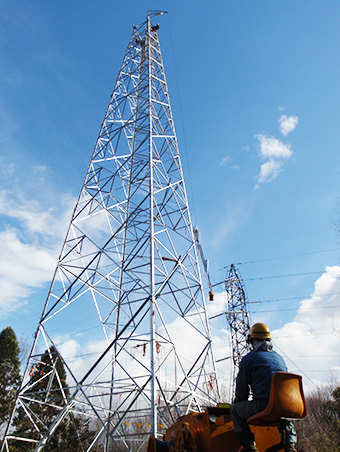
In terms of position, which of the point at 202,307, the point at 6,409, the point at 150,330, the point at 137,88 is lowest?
the point at 6,409

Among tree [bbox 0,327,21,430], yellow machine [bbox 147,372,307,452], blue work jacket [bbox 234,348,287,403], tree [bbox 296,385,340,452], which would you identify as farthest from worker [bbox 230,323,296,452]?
tree [bbox 0,327,21,430]

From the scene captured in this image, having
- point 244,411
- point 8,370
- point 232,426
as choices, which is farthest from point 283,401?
point 8,370

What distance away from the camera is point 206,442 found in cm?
323

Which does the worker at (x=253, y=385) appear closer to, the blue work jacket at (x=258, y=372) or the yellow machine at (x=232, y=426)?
the blue work jacket at (x=258, y=372)

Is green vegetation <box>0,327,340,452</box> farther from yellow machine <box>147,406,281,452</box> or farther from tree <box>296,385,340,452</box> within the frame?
yellow machine <box>147,406,281,452</box>

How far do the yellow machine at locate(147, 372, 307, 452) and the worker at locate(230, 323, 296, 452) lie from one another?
12 centimetres

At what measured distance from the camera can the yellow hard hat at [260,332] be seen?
3055 millimetres

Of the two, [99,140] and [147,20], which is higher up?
[147,20]

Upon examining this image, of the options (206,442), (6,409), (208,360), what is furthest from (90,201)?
(6,409)

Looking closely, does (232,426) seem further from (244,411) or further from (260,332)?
(260,332)

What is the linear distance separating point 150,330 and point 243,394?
4.60 meters

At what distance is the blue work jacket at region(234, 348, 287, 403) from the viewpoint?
8.75ft

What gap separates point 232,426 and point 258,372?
0.83 m

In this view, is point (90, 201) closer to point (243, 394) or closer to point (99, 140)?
point (99, 140)
